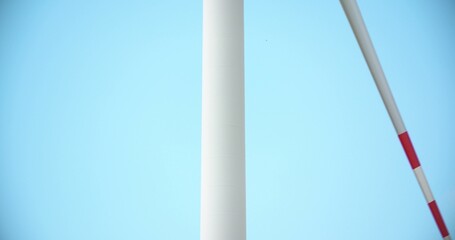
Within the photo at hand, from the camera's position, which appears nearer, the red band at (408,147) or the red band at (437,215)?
the red band at (408,147)

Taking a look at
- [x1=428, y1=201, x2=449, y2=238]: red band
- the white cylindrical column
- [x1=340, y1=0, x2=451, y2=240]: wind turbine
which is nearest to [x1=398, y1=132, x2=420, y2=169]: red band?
[x1=340, y1=0, x2=451, y2=240]: wind turbine

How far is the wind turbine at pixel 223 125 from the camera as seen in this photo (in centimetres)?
154

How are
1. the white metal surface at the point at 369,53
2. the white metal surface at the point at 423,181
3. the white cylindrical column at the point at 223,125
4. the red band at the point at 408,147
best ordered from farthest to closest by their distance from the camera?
1. the white metal surface at the point at 423,181
2. the red band at the point at 408,147
3. the white metal surface at the point at 369,53
4. the white cylindrical column at the point at 223,125

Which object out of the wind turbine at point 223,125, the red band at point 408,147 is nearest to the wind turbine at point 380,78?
the red band at point 408,147

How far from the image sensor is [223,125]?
158 cm

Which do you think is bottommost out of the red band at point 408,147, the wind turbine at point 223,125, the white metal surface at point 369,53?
the wind turbine at point 223,125

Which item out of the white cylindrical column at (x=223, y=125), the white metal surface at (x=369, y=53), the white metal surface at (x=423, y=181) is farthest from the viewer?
the white metal surface at (x=423, y=181)

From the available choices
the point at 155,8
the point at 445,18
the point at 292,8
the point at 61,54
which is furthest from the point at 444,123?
the point at 61,54

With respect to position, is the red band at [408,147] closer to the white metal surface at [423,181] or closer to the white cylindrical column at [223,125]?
the white metal surface at [423,181]

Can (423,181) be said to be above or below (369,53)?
below

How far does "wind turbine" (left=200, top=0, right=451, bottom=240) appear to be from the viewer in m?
1.54

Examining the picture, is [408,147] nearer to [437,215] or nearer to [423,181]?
[423,181]

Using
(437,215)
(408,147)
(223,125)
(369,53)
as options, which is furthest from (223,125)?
(437,215)

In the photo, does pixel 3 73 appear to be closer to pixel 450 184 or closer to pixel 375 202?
pixel 375 202
